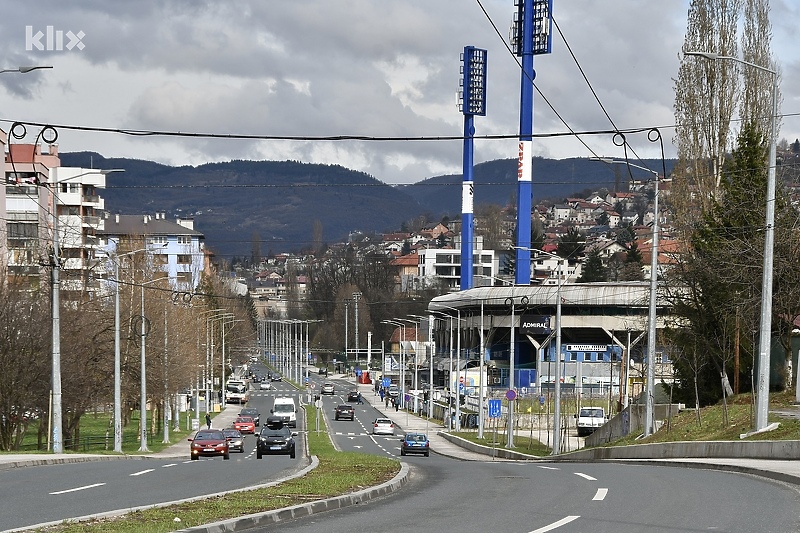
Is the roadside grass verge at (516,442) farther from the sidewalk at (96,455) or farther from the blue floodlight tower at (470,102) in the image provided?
the blue floodlight tower at (470,102)

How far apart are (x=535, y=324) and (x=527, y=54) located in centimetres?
3146

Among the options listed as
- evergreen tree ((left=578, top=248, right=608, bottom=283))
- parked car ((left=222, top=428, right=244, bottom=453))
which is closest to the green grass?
parked car ((left=222, top=428, right=244, bottom=453))

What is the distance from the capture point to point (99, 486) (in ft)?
63.6

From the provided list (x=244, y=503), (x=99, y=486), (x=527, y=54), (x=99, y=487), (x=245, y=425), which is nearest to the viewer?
(x=244, y=503)

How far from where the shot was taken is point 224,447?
1730 inches

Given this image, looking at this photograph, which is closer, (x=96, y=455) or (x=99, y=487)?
(x=99, y=487)

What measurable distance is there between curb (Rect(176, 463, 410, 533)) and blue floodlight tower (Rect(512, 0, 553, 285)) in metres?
78.0

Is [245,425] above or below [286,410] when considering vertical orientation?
above

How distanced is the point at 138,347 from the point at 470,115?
57.2 m

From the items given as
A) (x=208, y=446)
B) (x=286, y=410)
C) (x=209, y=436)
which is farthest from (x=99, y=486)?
(x=286, y=410)

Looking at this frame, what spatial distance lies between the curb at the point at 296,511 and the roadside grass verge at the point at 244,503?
0.98ft

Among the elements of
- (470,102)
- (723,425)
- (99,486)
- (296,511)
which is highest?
(470,102)

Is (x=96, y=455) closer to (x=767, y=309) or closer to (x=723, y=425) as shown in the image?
(x=723, y=425)

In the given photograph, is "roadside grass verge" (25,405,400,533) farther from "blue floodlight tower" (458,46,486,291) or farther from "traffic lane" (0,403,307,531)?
"blue floodlight tower" (458,46,486,291)
